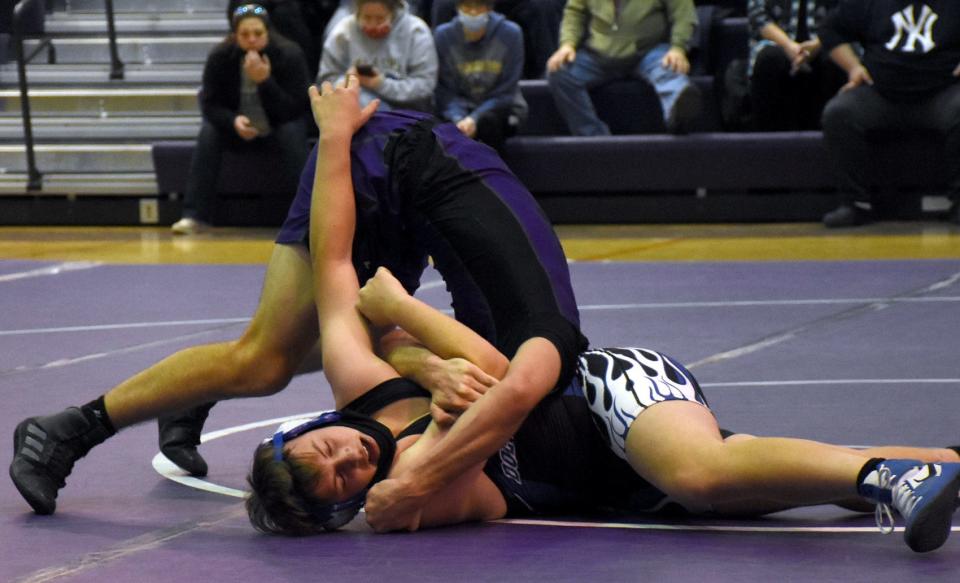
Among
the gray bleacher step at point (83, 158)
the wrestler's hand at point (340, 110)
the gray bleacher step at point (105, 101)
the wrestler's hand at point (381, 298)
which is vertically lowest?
the gray bleacher step at point (83, 158)

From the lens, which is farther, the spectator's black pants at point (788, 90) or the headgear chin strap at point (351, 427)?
the spectator's black pants at point (788, 90)

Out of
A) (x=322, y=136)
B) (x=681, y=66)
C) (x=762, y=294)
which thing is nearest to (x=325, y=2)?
(x=681, y=66)

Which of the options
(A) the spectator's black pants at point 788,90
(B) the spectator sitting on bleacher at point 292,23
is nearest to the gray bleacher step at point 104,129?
(B) the spectator sitting on bleacher at point 292,23

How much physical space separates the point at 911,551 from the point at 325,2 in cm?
703

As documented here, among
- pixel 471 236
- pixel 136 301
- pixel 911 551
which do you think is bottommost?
pixel 136 301

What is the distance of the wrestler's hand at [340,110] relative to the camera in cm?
349

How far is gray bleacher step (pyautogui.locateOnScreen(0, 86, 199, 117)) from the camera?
1001 centimetres

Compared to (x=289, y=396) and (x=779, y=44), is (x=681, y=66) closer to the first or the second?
(x=779, y=44)

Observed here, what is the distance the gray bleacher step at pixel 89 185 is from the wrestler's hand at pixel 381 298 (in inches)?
241

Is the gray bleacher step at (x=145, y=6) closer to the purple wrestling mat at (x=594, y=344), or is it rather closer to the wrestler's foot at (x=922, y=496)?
the purple wrestling mat at (x=594, y=344)

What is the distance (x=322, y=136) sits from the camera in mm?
3480

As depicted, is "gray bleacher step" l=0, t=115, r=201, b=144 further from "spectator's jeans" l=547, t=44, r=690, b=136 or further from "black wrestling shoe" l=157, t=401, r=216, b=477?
"black wrestling shoe" l=157, t=401, r=216, b=477

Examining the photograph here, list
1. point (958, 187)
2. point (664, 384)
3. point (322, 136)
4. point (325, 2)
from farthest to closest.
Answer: point (325, 2) → point (958, 187) → point (322, 136) → point (664, 384)

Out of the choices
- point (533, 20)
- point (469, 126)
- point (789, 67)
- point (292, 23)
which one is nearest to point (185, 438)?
point (469, 126)
